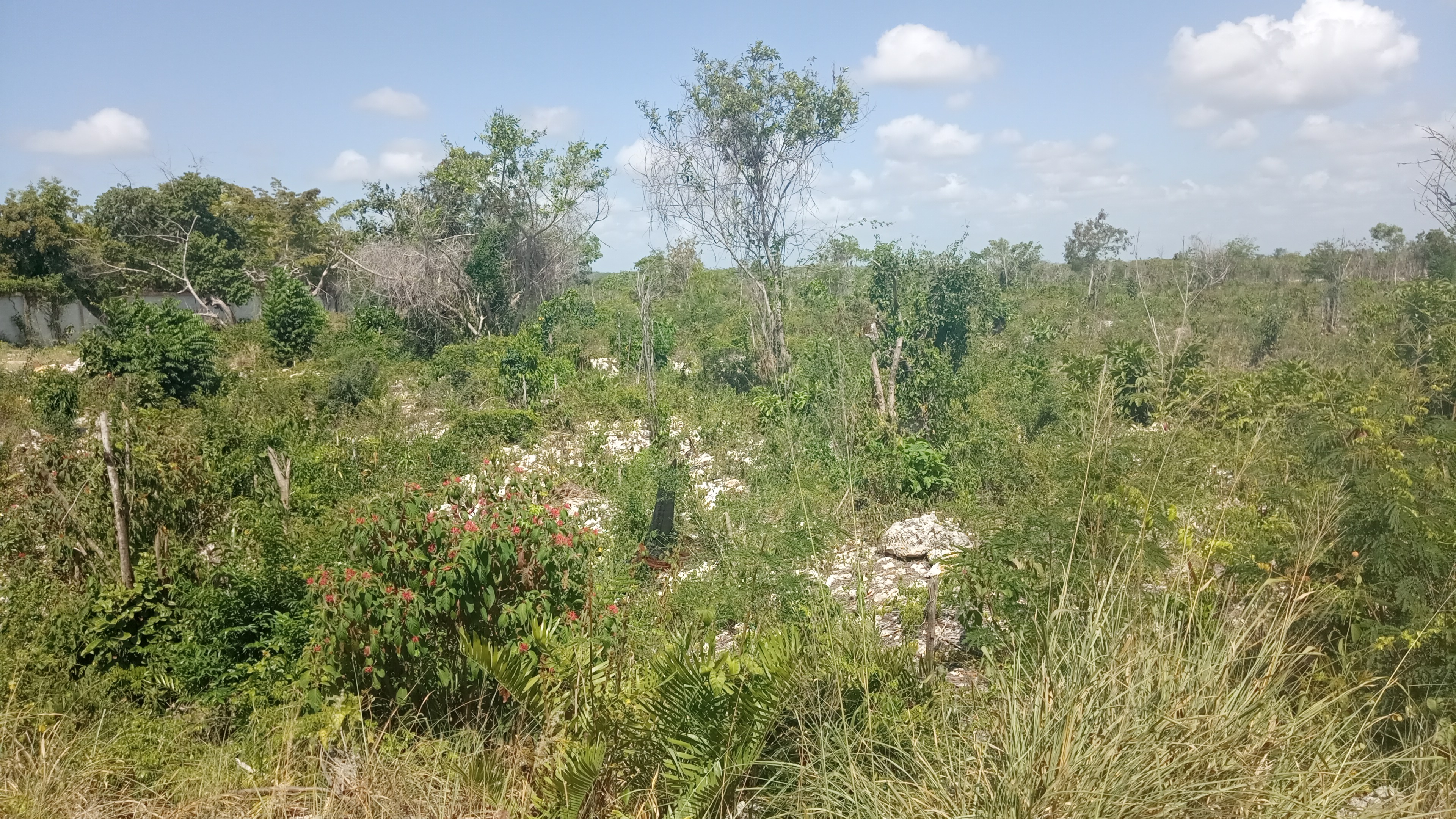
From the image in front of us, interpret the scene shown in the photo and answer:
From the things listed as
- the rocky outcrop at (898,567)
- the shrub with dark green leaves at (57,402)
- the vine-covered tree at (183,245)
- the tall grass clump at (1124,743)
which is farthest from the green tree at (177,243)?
the tall grass clump at (1124,743)

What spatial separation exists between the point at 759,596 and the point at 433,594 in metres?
1.71

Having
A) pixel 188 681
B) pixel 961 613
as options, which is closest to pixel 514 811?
pixel 961 613

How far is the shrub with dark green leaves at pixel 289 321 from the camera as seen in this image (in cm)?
1581

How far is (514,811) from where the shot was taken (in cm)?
250

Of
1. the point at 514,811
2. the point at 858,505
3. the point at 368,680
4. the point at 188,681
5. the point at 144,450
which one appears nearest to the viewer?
the point at 514,811

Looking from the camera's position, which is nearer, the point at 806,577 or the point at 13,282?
the point at 806,577

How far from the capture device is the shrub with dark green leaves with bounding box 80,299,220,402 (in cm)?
1158

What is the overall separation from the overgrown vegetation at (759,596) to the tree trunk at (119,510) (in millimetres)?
24

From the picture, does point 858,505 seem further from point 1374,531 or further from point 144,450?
point 144,450

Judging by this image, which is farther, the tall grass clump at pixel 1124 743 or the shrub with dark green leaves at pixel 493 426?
the shrub with dark green leaves at pixel 493 426

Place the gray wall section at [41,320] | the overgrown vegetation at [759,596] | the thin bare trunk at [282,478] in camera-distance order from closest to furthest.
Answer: the overgrown vegetation at [759,596] < the thin bare trunk at [282,478] < the gray wall section at [41,320]

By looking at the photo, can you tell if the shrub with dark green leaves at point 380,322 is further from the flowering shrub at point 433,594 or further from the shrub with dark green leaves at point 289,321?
the flowering shrub at point 433,594

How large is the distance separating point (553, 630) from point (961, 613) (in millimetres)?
1831

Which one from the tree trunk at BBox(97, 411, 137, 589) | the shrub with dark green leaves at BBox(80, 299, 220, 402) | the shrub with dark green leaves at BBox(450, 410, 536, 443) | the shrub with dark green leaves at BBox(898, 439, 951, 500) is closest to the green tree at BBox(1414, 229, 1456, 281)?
the shrub with dark green leaves at BBox(898, 439, 951, 500)
